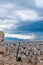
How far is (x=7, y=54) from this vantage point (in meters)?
14.8

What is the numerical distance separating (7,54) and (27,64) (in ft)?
11.7

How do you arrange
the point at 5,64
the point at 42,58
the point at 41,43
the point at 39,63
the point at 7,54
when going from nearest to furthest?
the point at 5,64
the point at 7,54
the point at 39,63
the point at 42,58
the point at 41,43

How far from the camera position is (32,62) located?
18109mm

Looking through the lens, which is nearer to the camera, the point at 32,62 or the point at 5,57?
the point at 5,57

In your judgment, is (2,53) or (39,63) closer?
(2,53)

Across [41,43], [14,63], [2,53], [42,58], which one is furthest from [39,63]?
[41,43]

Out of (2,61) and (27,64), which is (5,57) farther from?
(27,64)

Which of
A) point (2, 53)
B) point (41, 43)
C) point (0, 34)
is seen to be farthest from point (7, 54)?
point (41, 43)

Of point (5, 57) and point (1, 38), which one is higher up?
point (1, 38)

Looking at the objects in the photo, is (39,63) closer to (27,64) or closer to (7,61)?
(27,64)

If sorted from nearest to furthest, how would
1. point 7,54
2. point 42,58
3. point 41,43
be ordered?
point 7,54 < point 42,58 < point 41,43

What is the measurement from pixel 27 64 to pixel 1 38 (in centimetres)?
446

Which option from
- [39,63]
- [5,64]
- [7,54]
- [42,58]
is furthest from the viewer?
[42,58]

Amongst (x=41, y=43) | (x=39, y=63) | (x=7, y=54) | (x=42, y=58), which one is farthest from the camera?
(x=41, y=43)
